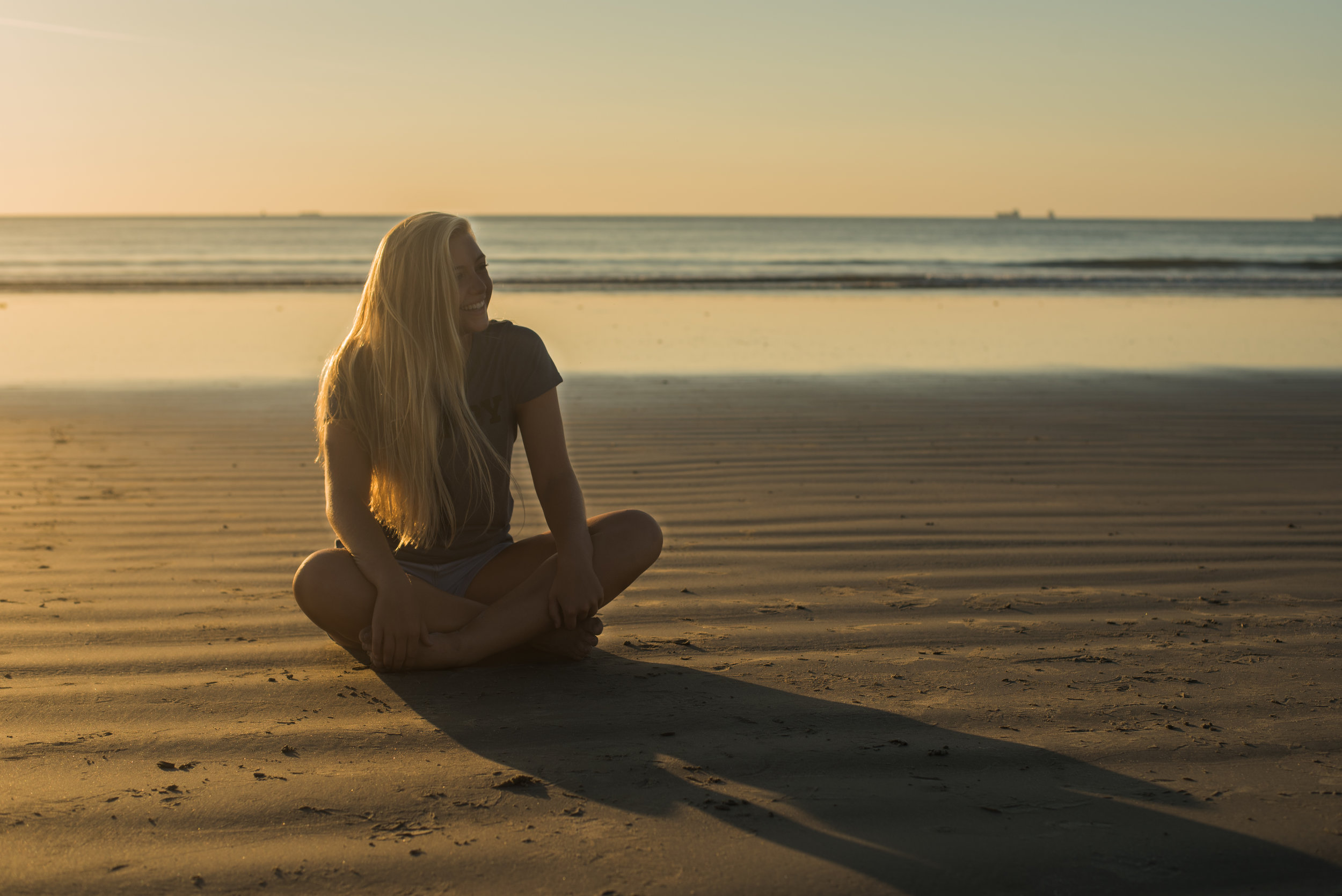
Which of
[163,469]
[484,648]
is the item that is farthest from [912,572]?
[163,469]

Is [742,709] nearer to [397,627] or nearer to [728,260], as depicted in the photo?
[397,627]

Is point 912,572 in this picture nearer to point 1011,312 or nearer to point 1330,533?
point 1330,533

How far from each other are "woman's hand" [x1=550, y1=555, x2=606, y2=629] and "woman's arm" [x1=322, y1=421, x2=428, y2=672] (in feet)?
1.18

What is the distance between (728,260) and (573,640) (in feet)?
115

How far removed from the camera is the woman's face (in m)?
2.82

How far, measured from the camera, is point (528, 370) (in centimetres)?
292

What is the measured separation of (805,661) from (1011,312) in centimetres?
1545

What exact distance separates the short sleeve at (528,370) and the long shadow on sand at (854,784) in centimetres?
79

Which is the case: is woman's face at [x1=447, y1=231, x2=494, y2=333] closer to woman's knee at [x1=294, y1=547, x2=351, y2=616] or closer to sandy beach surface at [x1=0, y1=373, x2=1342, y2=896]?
woman's knee at [x1=294, y1=547, x2=351, y2=616]

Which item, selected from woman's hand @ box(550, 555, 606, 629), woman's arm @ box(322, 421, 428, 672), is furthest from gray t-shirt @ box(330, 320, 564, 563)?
woman's hand @ box(550, 555, 606, 629)

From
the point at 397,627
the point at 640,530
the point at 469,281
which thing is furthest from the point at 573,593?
the point at 469,281

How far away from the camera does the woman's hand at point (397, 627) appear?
108 inches

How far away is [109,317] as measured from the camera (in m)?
16.0

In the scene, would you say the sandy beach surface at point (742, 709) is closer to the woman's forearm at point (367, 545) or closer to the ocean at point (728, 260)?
the woman's forearm at point (367, 545)
